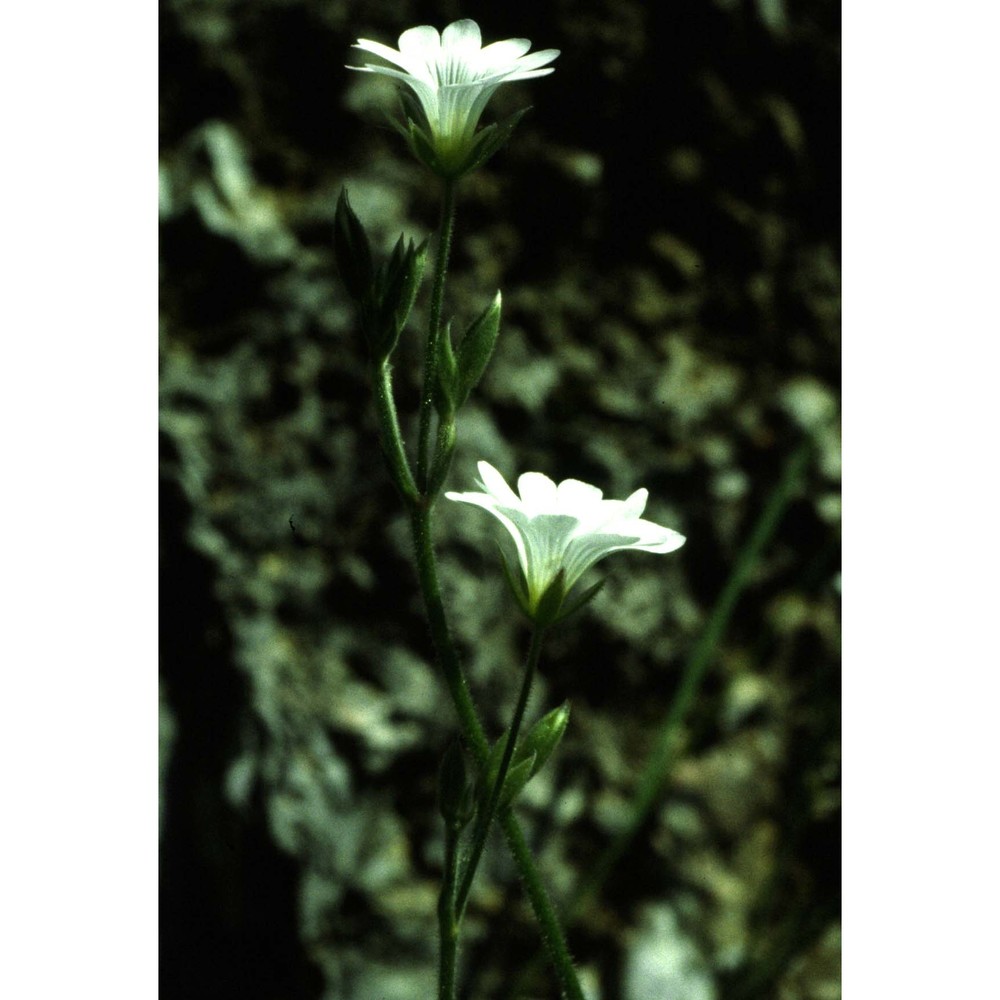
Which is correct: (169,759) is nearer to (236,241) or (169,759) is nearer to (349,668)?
(349,668)

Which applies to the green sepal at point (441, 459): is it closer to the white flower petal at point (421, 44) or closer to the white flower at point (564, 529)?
the white flower at point (564, 529)

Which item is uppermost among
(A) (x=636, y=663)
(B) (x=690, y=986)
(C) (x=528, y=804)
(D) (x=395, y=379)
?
(D) (x=395, y=379)

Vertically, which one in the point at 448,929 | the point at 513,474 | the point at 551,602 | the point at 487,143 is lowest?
the point at 448,929

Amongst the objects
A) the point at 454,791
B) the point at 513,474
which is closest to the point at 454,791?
the point at 454,791

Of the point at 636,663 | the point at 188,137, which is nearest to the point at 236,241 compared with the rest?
the point at 188,137

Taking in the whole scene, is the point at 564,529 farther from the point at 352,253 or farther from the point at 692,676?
the point at 692,676

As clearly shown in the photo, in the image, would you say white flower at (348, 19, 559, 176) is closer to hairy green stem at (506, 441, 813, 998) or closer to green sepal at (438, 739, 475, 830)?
green sepal at (438, 739, 475, 830)

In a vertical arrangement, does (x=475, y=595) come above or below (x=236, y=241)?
below

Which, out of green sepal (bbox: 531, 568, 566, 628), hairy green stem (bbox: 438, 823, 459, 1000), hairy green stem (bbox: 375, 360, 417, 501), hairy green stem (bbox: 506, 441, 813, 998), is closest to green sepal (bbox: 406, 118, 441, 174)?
hairy green stem (bbox: 375, 360, 417, 501)
